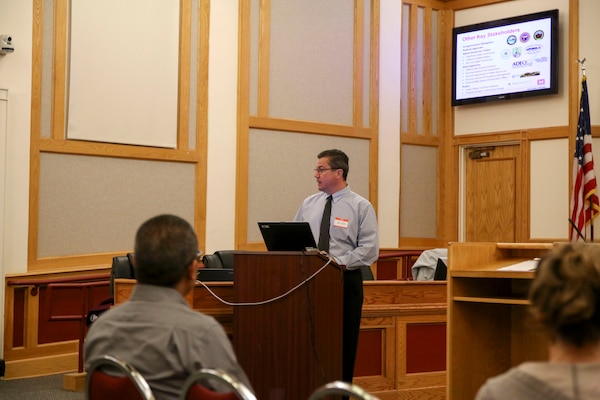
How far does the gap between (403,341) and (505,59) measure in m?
4.96

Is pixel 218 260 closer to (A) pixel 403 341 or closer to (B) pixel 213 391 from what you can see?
(A) pixel 403 341

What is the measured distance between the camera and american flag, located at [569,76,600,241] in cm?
866

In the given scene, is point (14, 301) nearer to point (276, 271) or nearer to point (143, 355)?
point (276, 271)

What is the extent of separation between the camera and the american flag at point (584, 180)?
28.4 feet

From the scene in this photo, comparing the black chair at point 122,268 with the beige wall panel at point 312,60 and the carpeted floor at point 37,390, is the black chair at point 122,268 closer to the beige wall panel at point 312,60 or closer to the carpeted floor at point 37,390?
the carpeted floor at point 37,390

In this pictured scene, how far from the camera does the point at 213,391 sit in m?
1.95

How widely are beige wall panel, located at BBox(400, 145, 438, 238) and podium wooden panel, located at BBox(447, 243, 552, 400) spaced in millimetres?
5649

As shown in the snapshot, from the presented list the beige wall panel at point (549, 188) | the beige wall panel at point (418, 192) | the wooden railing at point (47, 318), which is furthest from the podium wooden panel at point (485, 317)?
the beige wall panel at point (418, 192)

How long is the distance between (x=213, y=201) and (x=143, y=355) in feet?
19.6

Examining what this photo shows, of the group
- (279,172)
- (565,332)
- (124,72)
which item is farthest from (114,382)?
(279,172)

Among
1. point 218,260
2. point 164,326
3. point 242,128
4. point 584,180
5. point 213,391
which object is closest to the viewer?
point 213,391

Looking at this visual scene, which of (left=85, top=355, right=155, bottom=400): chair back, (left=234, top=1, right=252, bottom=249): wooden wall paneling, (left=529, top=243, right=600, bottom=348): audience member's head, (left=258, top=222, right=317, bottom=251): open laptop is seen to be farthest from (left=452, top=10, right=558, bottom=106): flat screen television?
(left=529, top=243, right=600, bottom=348): audience member's head

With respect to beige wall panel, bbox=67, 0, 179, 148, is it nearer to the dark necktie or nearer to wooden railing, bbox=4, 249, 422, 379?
wooden railing, bbox=4, 249, 422, 379

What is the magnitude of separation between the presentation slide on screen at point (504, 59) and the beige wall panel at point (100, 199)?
3.84 meters
